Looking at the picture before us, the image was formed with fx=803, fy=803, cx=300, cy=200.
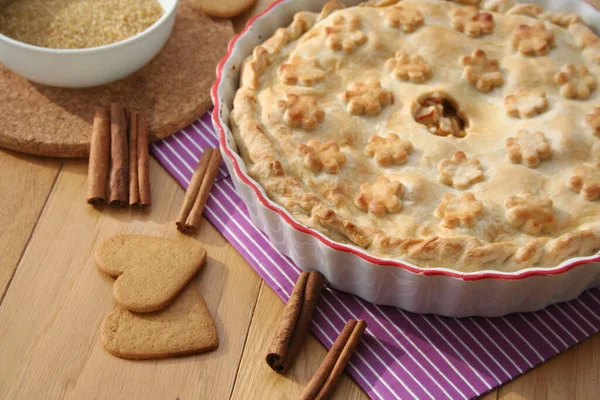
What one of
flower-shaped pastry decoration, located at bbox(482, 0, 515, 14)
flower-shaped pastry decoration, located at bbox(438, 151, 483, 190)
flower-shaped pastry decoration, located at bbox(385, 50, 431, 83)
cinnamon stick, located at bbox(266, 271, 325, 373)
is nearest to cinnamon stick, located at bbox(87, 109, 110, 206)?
cinnamon stick, located at bbox(266, 271, 325, 373)

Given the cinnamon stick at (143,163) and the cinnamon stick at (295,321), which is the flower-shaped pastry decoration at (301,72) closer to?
the cinnamon stick at (143,163)

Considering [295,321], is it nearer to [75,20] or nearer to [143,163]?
[143,163]

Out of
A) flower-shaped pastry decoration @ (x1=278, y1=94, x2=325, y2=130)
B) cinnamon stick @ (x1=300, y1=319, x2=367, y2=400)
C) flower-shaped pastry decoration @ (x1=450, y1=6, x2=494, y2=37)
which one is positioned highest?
flower-shaped pastry decoration @ (x1=450, y1=6, x2=494, y2=37)

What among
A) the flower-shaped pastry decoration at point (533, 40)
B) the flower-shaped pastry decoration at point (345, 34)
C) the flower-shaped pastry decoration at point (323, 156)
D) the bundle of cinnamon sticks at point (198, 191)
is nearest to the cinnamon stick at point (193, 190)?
the bundle of cinnamon sticks at point (198, 191)

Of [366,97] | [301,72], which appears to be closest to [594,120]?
[366,97]

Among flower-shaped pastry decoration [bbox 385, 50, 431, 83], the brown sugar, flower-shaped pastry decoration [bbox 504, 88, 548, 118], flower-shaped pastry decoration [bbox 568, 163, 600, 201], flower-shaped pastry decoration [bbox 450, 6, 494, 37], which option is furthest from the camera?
the brown sugar

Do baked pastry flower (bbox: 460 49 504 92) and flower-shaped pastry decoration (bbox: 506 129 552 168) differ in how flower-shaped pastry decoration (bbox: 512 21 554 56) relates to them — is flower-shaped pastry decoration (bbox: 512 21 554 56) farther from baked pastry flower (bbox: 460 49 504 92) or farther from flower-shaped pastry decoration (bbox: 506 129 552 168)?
flower-shaped pastry decoration (bbox: 506 129 552 168)

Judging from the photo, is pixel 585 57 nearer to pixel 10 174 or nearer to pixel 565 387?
pixel 565 387

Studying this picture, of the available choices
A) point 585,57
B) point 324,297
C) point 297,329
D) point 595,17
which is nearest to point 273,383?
point 297,329
